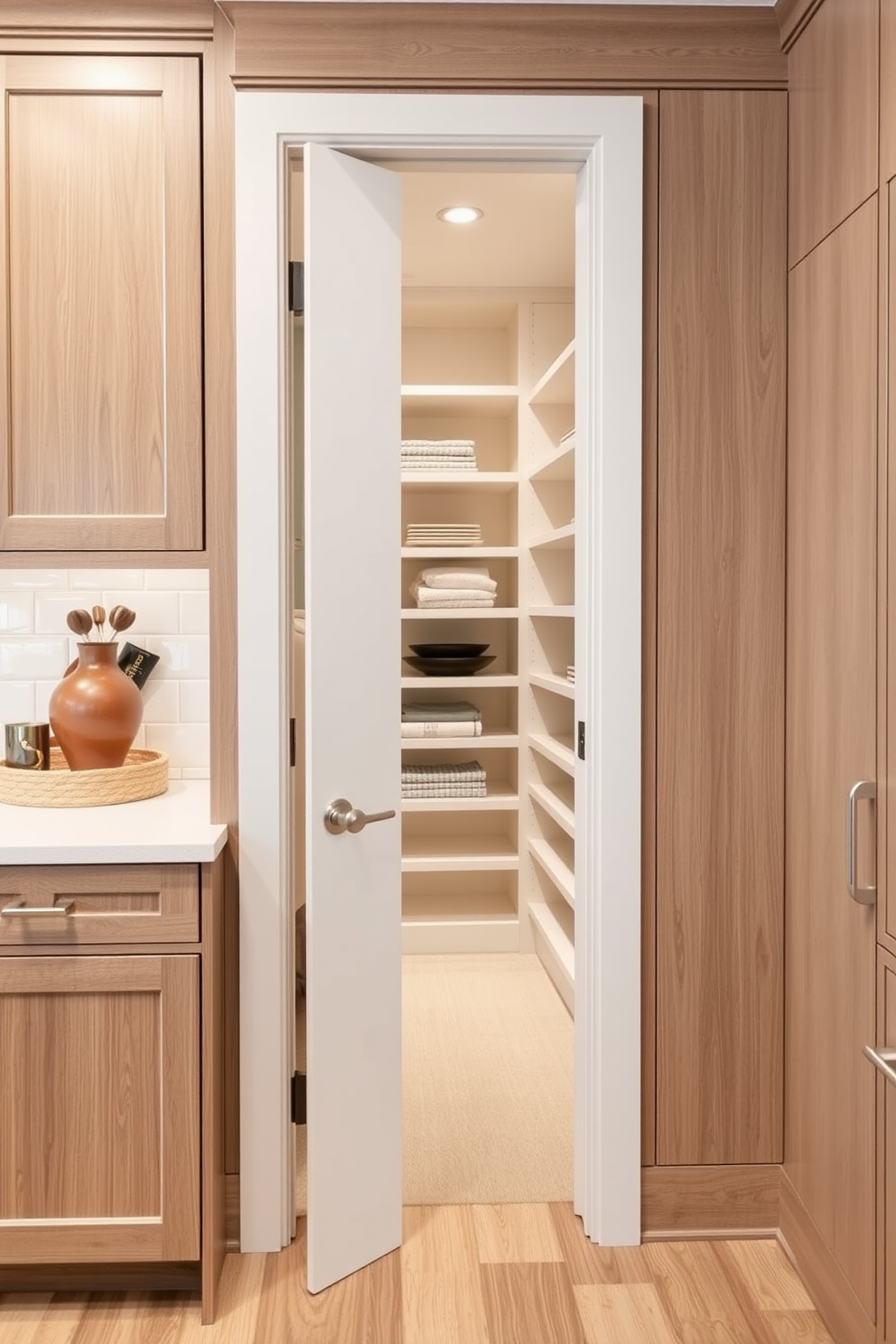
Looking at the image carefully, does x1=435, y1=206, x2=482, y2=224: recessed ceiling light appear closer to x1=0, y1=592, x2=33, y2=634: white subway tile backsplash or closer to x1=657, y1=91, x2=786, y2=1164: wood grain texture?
x1=657, y1=91, x2=786, y2=1164: wood grain texture

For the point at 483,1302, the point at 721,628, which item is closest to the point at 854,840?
the point at 721,628

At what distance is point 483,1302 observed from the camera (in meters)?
1.88

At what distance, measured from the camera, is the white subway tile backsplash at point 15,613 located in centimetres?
→ 243

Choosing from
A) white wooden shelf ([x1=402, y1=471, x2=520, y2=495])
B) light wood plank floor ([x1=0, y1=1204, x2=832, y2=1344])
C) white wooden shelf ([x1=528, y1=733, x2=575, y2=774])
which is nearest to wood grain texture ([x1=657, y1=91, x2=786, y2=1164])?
light wood plank floor ([x1=0, y1=1204, x2=832, y2=1344])

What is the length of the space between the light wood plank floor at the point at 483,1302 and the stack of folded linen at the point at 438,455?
2.55m

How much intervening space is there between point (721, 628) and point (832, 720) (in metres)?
0.33

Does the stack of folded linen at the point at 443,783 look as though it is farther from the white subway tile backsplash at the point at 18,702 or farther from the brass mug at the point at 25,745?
the brass mug at the point at 25,745

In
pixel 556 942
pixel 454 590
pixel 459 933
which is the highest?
pixel 454 590

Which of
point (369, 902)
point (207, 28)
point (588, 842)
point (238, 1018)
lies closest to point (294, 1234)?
point (238, 1018)

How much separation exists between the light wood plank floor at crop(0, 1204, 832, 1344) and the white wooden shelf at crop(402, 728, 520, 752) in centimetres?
185

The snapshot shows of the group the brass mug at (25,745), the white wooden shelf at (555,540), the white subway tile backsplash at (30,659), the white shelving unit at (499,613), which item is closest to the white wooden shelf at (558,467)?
the white shelving unit at (499,613)

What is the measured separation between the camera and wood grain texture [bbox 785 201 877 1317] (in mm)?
1674

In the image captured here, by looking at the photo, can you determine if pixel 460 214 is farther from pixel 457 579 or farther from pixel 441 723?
pixel 441 723

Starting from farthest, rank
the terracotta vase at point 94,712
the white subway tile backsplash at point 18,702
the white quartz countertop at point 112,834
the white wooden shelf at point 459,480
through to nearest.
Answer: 1. the white wooden shelf at point 459,480
2. the white subway tile backsplash at point 18,702
3. the terracotta vase at point 94,712
4. the white quartz countertop at point 112,834
